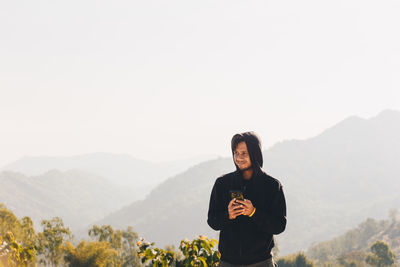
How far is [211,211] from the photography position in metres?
3.43

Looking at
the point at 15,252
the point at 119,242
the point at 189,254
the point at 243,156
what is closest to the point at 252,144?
the point at 243,156

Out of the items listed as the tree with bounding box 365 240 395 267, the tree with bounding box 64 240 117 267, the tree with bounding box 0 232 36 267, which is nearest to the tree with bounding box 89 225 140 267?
the tree with bounding box 64 240 117 267

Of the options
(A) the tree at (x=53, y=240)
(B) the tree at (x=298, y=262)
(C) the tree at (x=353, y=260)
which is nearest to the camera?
(A) the tree at (x=53, y=240)

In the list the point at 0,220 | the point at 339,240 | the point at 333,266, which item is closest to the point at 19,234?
the point at 0,220

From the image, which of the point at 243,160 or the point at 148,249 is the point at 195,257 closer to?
Result: the point at 148,249

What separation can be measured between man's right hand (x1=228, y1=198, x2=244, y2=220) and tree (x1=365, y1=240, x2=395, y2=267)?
66122 millimetres

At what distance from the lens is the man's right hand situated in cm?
311

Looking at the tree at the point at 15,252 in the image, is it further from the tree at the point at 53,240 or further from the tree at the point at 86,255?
the tree at the point at 53,240

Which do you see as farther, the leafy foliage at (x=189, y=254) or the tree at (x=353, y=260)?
the tree at (x=353, y=260)

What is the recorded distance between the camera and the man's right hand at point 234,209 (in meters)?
3.11

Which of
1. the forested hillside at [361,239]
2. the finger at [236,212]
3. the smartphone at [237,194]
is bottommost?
the forested hillside at [361,239]

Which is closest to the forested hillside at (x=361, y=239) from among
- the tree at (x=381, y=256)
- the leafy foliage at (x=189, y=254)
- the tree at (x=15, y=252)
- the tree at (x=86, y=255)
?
the tree at (x=381, y=256)

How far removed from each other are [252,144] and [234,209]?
58cm

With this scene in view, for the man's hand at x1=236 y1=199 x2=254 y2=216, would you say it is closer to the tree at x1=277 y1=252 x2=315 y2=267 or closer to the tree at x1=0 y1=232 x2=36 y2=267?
the tree at x1=0 y1=232 x2=36 y2=267
